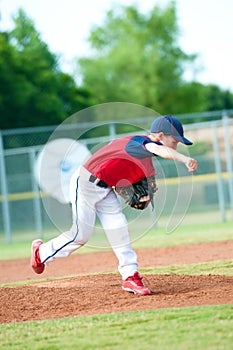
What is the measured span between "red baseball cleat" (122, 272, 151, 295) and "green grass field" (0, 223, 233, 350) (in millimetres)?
812

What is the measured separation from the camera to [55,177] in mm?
19984

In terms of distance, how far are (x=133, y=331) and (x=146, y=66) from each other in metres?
62.7

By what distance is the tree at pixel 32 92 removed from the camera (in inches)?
1549

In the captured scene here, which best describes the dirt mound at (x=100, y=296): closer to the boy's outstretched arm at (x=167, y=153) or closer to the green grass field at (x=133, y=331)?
the green grass field at (x=133, y=331)

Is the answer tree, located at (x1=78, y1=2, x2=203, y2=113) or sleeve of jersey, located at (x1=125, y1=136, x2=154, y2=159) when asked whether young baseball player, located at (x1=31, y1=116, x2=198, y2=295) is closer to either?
sleeve of jersey, located at (x1=125, y1=136, x2=154, y2=159)

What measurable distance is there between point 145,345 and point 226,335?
0.56m

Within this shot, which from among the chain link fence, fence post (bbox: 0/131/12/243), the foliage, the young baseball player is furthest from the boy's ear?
the foliage

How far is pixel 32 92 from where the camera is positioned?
41219 mm

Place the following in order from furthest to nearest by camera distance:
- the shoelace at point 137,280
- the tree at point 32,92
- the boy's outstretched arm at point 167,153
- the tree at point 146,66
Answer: the tree at point 146,66
the tree at point 32,92
the shoelace at point 137,280
the boy's outstretched arm at point 167,153

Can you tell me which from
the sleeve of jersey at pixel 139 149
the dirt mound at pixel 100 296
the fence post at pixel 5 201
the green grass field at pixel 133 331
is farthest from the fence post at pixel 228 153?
the green grass field at pixel 133 331

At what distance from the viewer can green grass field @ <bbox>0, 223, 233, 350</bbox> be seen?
562 cm

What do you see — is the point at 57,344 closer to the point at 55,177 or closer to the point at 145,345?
the point at 145,345

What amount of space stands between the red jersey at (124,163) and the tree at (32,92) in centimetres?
3072

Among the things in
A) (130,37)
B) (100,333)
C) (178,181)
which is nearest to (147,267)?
(100,333)
